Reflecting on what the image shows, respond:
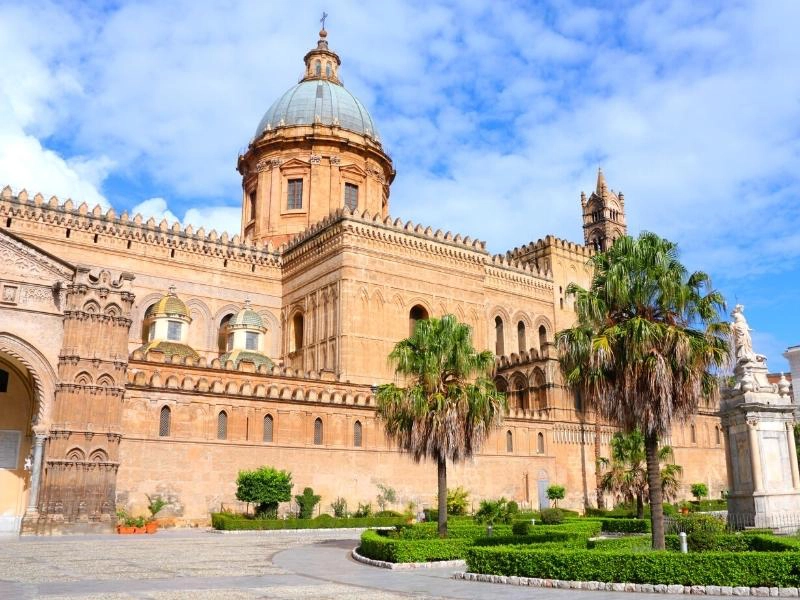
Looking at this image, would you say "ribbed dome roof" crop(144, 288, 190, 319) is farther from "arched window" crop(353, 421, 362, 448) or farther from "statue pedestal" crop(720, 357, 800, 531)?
"statue pedestal" crop(720, 357, 800, 531)

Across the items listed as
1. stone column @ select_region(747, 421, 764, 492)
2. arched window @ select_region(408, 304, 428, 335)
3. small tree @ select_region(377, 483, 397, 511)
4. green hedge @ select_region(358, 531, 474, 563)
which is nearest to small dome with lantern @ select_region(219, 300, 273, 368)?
small tree @ select_region(377, 483, 397, 511)

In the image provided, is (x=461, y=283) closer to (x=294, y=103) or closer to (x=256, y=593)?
(x=294, y=103)

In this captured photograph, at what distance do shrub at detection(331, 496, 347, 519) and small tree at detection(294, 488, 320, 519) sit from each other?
1213 millimetres

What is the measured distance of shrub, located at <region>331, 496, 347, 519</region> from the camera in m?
31.3

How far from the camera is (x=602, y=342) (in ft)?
53.7

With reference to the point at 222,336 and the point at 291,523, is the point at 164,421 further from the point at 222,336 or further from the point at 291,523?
the point at 222,336

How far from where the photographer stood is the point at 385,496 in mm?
33188

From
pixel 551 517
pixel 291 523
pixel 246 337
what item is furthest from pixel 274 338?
pixel 551 517

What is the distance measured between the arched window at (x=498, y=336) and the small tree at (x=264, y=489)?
21106 mm

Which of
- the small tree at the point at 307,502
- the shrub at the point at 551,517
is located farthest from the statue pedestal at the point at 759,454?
the small tree at the point at 307,502

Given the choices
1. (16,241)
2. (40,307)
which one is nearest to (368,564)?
(40,307)

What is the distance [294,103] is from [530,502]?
28183mm

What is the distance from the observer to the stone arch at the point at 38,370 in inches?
1018

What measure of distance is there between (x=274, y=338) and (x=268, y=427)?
12591 mm
